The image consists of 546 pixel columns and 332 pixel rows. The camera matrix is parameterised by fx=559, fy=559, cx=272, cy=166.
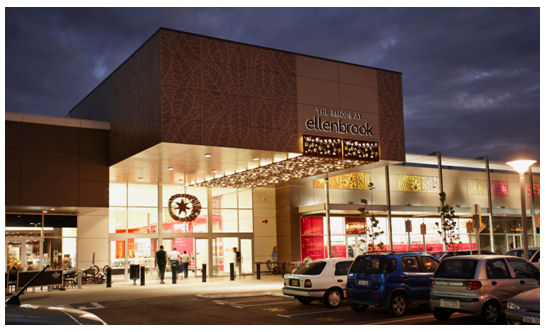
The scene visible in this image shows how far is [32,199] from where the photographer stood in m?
21.9

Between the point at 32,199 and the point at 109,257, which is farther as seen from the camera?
the point at 109,257

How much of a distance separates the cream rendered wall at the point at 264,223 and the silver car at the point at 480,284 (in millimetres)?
20359

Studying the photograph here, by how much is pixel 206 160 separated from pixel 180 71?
4.49m

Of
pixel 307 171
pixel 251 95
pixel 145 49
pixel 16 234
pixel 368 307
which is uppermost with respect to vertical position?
pixel 145 49

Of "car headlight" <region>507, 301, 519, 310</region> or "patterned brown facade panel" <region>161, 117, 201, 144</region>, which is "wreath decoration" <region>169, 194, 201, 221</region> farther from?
"car headlight" <region>507, 301, 519, 310</region>

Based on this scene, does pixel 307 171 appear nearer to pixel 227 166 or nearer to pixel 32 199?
pixel 227 166

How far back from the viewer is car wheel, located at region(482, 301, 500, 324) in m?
11.1

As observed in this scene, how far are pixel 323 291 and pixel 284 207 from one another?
17.3m

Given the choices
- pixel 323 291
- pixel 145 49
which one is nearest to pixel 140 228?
pixel 145 49

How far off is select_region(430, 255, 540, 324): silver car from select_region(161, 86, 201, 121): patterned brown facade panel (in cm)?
948


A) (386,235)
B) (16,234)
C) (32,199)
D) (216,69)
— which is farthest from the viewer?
(386,235)

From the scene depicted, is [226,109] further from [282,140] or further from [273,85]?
[282,140]

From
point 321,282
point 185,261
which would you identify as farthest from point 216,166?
point 321,282

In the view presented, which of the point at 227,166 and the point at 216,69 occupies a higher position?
the point at 216,69
